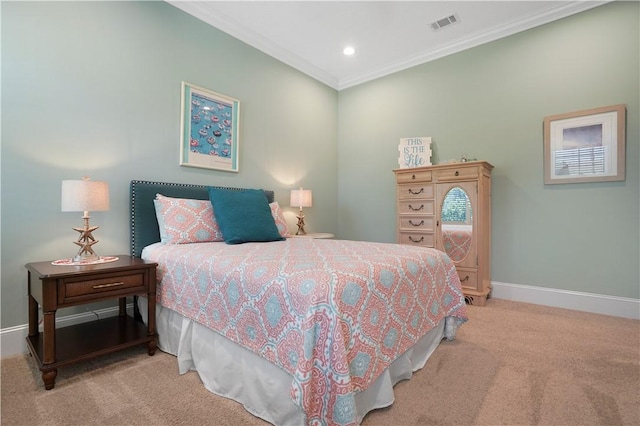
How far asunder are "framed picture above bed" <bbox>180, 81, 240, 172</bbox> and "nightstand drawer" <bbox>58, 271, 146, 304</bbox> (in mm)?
1347

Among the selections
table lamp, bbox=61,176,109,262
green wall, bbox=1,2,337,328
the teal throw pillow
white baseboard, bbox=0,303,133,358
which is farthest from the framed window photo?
white baseboard, bbox=0,303,133,358

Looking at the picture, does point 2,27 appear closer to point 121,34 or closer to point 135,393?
point 121,34

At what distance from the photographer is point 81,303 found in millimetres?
1738

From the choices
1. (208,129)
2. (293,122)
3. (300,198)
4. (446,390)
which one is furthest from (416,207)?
(208,129)

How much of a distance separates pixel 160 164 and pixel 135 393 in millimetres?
1897

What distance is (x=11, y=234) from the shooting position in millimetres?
2039

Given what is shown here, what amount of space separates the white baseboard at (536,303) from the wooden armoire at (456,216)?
272 mm

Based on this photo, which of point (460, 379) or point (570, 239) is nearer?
point (460, 379)

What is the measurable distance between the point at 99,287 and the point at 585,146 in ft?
13.6

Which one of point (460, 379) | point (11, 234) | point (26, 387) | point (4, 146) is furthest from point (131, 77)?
point (460, 379)

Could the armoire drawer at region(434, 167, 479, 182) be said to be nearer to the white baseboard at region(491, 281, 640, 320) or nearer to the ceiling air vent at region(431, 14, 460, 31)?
the white baseboard at region(491, 281, 640, 320)

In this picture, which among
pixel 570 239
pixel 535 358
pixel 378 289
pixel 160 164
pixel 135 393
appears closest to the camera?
pixel 378 289

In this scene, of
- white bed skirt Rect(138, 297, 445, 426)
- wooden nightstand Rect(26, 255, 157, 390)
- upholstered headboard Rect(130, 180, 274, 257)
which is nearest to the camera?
white bed skirt Rect(138, 297, 445, 426)

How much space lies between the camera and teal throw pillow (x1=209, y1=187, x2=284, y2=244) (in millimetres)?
2527
